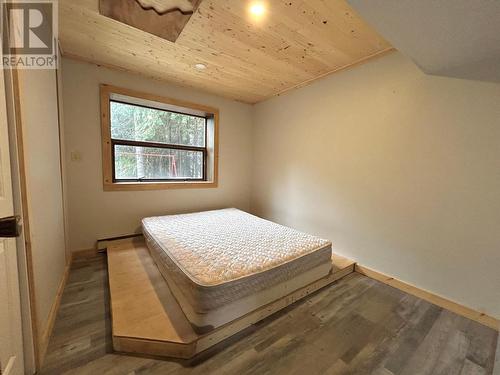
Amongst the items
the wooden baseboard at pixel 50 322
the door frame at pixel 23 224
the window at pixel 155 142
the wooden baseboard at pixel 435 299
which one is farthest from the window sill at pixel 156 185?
the wooden baseboard at pixel 435 299

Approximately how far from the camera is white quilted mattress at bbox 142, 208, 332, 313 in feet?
4.23

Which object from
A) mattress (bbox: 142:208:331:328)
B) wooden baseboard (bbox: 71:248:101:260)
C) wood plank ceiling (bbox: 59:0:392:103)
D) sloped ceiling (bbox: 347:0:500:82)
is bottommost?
wooden baseboard (bbox: 71:248:101:260)

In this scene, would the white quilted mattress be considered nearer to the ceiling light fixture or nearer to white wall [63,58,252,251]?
white wall [63,58,252,251]

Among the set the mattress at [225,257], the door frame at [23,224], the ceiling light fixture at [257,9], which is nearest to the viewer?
the door frame at [23,224]

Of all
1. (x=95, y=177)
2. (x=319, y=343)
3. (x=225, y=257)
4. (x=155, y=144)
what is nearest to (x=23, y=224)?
(x=225, y=257)

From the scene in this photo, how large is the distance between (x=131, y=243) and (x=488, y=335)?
132 inches

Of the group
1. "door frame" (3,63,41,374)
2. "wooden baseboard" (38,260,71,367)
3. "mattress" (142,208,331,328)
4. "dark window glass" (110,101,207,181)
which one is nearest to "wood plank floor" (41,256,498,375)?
"wooden baseboard" (38,260,71,367)

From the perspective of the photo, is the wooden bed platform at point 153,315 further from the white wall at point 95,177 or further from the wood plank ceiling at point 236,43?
the wood plank ceiling at point 236,43

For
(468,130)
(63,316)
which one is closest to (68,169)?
(63,316)

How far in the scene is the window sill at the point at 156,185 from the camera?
250 cm

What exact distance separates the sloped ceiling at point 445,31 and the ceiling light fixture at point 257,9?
2.06 feet

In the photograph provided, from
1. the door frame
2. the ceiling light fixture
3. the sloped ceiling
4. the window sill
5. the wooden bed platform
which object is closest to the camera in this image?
the door frame

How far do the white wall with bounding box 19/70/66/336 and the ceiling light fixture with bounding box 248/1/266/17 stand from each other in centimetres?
140

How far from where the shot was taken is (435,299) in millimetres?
1733
